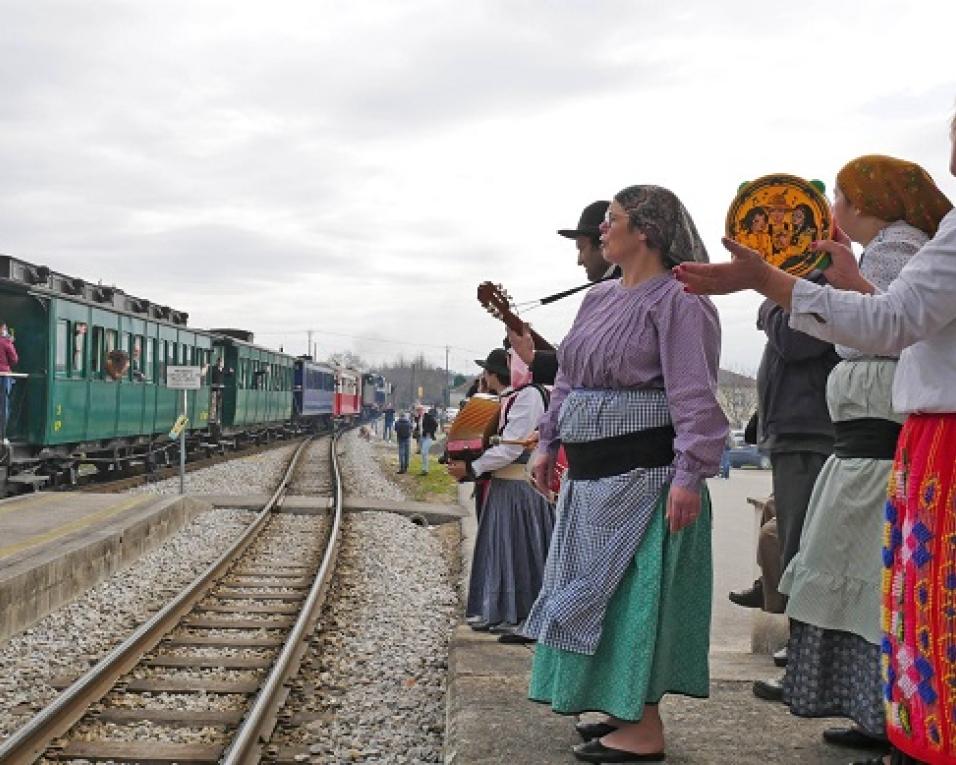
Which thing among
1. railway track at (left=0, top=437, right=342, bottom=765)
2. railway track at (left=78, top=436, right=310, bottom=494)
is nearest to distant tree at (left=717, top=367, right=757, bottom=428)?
railway track at (left=78, top=436, right=310, bottom=494)

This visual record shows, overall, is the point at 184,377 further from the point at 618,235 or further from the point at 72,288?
the point at 618,235

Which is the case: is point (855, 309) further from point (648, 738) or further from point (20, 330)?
point (20, 330)

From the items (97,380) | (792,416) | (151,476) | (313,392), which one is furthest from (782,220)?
(313,392)

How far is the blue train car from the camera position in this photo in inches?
1763

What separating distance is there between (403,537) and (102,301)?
7843mm

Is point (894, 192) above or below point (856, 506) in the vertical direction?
above

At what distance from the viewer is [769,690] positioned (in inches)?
174

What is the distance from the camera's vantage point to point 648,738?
358 centimetres

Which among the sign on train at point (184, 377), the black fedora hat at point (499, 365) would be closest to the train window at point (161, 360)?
the sign on train at point (184, 377)

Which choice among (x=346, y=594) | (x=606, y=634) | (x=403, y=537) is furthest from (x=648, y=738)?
(x=403, y=537)

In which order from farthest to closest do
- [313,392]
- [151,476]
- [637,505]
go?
[313,392] < [151,476] < [637,505]

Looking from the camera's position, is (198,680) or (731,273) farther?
(198,680)

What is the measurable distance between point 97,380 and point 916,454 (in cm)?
1707

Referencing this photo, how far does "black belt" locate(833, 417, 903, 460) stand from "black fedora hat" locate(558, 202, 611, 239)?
180 cm
